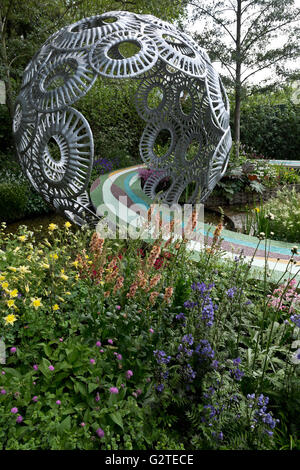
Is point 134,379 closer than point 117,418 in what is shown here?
No

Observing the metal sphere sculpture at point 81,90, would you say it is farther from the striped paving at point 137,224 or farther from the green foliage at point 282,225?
the green foliage at point 282,225

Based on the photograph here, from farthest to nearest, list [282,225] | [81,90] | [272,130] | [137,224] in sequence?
[272,130] → [282,225] → [81,90] → [137,224]

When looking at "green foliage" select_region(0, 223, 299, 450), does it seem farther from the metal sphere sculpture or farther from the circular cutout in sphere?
the circular cutout in sphere

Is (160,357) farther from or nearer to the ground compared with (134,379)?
farther from the ground

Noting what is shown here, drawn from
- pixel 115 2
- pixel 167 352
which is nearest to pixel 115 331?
pixel 167 352

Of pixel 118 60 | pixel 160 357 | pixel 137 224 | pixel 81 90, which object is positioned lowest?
pixel 160 357

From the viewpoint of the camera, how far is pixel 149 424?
6.63 ft

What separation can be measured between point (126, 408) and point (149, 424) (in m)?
0.21

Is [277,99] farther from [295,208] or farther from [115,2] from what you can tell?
[295,208]

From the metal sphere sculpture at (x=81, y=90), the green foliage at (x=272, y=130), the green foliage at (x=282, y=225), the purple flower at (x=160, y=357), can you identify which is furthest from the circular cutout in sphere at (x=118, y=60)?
the green foliage at (x=272, y=130)

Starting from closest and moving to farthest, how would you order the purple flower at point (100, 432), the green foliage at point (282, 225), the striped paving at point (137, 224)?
the purple flower at point (100, 432)
the striped paving at point (137, 224)
the green foliage at point (282, 225)

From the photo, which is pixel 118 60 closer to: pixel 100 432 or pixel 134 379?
pixel 134 379

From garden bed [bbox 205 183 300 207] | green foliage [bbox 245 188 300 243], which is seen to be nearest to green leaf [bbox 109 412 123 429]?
green foliage [bbox 245 188 300 243]

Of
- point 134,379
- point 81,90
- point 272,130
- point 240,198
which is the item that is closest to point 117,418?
point 134,379
